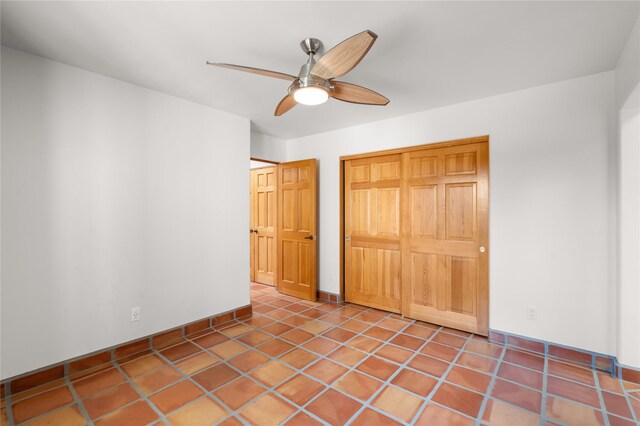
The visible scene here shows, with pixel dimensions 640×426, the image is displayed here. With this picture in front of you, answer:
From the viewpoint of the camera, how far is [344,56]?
5.63ft

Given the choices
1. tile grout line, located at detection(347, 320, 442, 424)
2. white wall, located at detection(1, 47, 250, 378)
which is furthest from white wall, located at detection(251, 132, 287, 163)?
tile grout line, located at detection(347, 320, 442, 424)

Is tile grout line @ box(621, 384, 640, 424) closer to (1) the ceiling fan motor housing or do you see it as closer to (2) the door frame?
(2) the door frame

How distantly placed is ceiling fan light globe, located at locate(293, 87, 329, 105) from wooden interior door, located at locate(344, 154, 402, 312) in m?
1.92

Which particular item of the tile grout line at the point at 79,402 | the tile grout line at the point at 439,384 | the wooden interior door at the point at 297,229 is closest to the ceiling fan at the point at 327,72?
the wooden interior door at the point at 297,229

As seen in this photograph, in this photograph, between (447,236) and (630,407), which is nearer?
(630,407)

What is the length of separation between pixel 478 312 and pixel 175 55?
373cm

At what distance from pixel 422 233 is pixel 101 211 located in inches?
130

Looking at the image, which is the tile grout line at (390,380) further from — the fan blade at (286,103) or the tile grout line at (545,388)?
the fan blade at (286,103)

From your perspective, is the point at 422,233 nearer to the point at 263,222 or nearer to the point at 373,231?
the point at 373,231

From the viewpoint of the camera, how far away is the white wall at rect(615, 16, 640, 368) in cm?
224

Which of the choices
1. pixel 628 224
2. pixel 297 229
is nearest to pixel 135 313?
pixel 297 229

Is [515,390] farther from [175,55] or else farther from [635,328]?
[175,55]

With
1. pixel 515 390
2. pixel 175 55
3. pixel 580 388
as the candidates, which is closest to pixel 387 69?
pixel 175 55

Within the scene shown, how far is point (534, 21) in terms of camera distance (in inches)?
73.7
